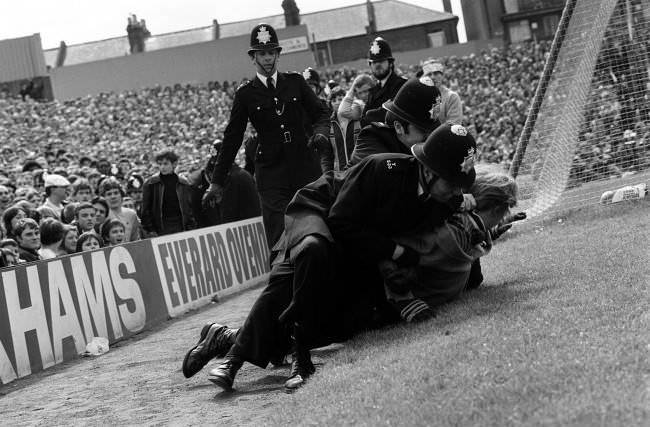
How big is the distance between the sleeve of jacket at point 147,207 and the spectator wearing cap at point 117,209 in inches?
24.3

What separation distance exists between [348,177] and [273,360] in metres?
1.31

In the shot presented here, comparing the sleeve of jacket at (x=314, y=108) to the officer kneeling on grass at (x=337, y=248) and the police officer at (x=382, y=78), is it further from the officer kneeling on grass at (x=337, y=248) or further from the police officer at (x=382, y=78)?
the officer kneeling on grass at (x=337, y=248)

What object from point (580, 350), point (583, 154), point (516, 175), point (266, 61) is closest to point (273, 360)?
point (580, 350)

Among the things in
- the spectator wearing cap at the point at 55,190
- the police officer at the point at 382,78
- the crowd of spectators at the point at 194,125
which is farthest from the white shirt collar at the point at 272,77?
the spectator wearing cap at the point at 55,190

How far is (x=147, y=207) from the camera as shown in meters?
15.7

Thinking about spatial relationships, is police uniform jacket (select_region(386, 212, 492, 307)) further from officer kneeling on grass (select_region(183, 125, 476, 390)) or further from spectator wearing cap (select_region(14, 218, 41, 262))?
spectator wearing cap (select_region(14, 218, 41, 262))

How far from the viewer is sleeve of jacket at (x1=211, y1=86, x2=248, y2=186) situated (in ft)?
33.4

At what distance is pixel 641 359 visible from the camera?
15.7 ft

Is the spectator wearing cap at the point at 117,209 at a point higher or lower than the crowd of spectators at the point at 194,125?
lower

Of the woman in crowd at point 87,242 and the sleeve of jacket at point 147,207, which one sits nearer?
the woman in crowd at point 87,242

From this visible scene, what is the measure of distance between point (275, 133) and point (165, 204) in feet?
19.1

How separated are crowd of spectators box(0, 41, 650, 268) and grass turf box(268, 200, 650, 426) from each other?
27.1 ft

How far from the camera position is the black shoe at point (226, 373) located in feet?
21.9

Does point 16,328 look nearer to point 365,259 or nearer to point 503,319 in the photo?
point 365,259
